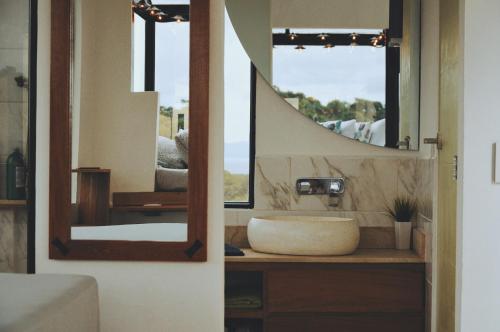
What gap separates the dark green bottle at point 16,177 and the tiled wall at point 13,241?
0.20 feet

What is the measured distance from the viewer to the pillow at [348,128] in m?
2.89

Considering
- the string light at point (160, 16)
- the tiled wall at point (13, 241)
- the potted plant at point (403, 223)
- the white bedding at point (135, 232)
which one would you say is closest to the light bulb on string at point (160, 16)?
the string light at point (160, 16)

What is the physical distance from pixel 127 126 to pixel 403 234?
1.45m

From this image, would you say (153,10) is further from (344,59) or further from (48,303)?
(344,59)

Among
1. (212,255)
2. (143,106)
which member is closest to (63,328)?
(212,255)

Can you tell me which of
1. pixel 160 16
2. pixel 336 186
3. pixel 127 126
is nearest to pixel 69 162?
pixel 127 126

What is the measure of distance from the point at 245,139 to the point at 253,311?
86 cm

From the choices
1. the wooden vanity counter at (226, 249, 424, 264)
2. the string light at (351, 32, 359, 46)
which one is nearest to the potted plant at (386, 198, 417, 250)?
the wooden vanity counter at (226, 249, 424, 264)

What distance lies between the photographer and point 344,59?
2.91m

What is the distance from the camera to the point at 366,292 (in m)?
2.48

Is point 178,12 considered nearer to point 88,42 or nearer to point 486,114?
point 88,42

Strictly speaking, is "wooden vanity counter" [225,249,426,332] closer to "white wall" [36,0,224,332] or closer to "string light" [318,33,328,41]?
"white wall" [36,0,224,332]

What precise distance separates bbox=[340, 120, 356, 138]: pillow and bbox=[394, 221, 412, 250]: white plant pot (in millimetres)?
479

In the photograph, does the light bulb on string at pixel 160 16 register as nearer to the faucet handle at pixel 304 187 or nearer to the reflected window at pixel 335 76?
the reflected window at pixel 335 76
